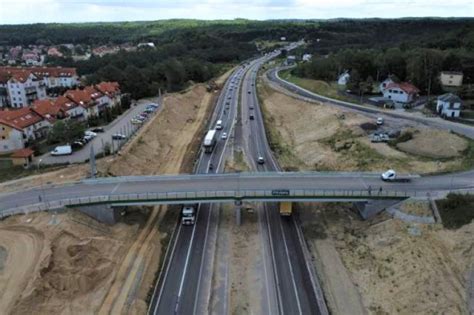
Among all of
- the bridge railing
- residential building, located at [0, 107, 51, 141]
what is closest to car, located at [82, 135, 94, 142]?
residential building, located at [0, 107, 51, 141]

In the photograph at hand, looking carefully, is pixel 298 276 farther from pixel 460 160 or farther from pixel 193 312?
pixel 460 160

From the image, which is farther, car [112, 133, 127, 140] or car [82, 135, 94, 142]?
car [112, 133, 127, 140]

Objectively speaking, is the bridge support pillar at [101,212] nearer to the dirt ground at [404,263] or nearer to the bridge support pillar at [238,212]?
the bridge support pillar at [238,212]

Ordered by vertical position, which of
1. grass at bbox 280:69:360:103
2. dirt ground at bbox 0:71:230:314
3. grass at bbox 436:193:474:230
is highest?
grass at bbox 280:69:360:103

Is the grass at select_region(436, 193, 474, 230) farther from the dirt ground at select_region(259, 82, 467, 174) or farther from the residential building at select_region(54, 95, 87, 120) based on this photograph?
the residential building at select_region(54, 95, 87, 120)

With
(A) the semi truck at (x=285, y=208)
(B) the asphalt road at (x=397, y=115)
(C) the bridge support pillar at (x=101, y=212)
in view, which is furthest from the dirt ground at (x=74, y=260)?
(B) the asphalt road at (x=397, y=115)

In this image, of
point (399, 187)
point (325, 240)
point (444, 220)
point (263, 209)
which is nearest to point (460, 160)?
point (399, 187)
